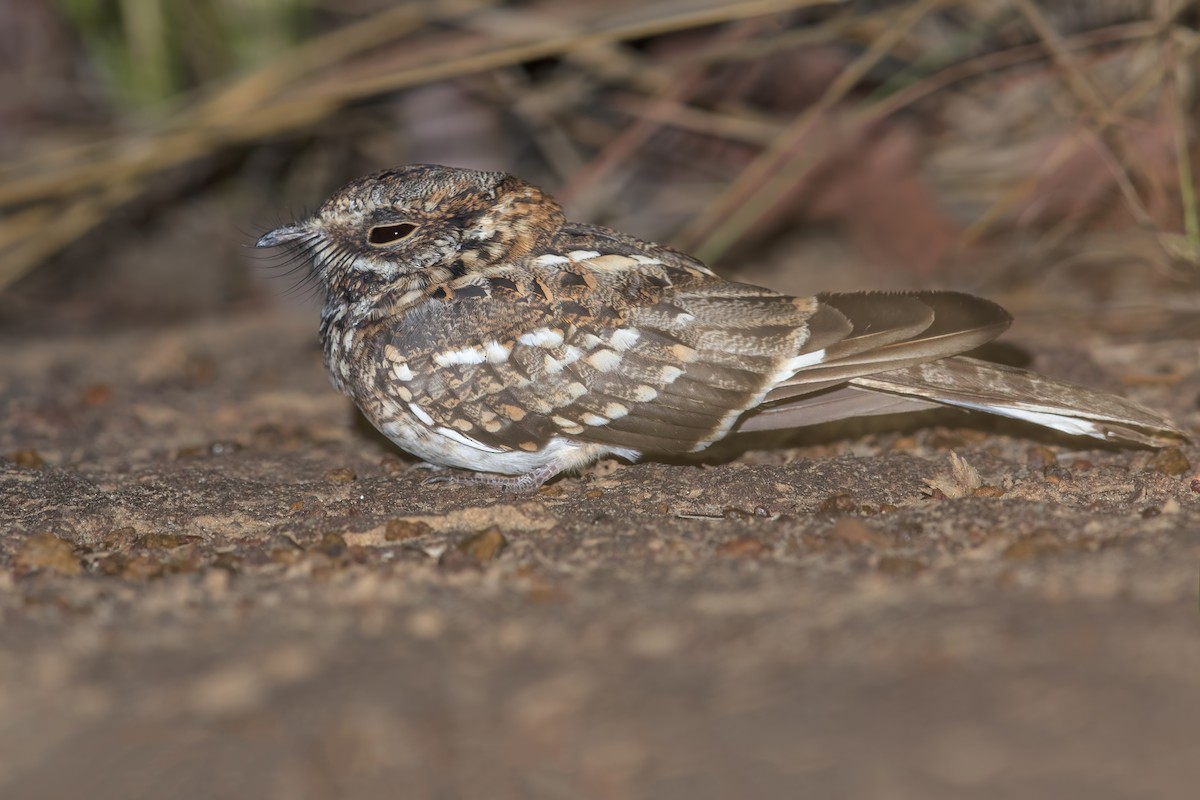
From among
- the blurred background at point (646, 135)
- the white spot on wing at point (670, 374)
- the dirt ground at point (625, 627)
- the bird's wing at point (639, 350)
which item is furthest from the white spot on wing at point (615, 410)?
the blurred background at point (646, 135)

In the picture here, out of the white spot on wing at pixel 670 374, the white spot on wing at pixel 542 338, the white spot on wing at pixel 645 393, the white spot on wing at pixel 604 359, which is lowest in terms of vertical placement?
the white spot on wing at pixel 645 393

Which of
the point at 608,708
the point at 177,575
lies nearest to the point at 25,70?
the point at 177,575

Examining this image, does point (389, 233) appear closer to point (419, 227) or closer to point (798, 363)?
point (419, 227)

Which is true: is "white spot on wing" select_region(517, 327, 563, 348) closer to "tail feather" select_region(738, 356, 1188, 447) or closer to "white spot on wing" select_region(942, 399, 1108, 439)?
"tail feather" select_region(738, 356, 1188, 447)

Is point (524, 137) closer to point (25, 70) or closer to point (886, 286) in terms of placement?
point (886, 286)

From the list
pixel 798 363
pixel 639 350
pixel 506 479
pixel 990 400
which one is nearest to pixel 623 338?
pixel 639 350

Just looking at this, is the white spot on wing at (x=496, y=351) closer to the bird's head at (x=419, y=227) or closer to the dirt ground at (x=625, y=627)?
the bird's head at (x=419, y=227)
